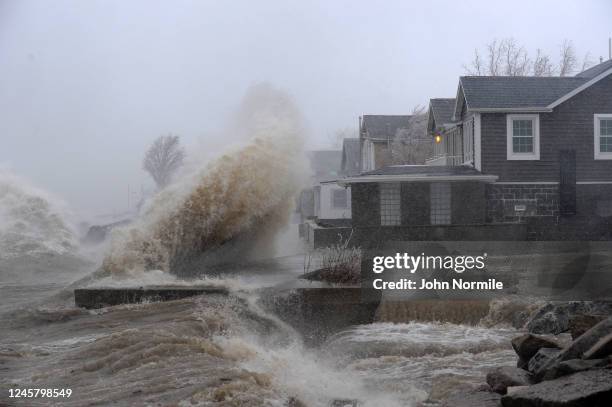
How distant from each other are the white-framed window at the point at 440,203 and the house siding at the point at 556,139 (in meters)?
1.46

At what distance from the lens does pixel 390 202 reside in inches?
881

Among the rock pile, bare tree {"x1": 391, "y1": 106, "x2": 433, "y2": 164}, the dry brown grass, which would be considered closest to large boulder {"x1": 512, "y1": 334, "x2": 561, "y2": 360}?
the rock pile

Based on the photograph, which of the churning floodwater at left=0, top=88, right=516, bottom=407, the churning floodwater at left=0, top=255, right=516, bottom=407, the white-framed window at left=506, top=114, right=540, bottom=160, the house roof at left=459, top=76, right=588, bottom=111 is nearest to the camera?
the churning floodwater at left=0, top=255, right=516, bottom=407

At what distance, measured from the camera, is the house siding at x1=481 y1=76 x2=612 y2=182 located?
73.2ft

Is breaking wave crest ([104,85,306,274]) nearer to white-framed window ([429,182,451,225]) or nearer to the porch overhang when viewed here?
the porch overhang

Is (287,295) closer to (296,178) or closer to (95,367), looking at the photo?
(95,367)

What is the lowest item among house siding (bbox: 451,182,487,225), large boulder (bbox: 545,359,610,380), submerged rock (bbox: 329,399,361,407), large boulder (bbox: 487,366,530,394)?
submerged rock (bbox: 329,399,361,407)

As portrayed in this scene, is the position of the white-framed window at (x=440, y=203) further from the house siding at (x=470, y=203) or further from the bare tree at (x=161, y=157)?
the bare tree at (x=161, y=157)

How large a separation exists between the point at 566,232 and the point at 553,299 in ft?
31.9

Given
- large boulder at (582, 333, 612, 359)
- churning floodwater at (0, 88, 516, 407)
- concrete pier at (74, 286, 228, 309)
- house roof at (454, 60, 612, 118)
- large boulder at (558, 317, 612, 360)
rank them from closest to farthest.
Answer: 1. large boulder at (582, 333, 612, 359)
2. large boulder at (558, 317, 612, 360)
3. churning floodwater at (0, 88, 516, 407)
4. concrete pier at (74, 286, 228, 309)
5. house roof at (454, 60, 612, 118)

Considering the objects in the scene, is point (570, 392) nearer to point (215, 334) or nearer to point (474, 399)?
point (474, 399)

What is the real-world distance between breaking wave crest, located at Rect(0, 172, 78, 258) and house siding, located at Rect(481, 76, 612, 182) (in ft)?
50.8

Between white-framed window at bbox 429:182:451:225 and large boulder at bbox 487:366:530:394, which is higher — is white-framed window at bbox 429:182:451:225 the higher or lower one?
the higher one

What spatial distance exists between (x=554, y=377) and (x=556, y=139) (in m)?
16.7
